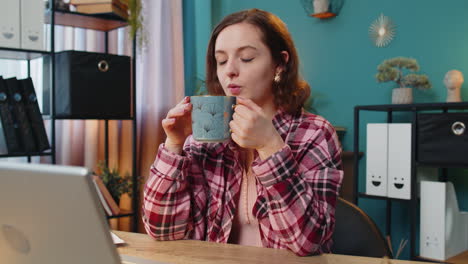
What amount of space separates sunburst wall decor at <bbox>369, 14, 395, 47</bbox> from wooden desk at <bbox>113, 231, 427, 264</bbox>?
217 cm

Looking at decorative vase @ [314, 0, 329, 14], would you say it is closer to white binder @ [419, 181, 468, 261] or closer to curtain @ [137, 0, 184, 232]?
curtain @ [137, 0, 184, 232]

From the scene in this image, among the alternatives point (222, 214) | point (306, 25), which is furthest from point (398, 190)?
point (222, 214)

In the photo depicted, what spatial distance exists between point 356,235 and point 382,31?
1955 millimetres

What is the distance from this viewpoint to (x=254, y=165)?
0.94m

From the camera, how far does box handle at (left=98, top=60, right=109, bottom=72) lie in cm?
254

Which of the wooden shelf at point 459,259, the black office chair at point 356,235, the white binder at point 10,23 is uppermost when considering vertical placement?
the white binder at point 10,23

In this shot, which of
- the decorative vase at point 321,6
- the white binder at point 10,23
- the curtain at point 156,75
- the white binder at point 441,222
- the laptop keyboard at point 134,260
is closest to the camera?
the laptop keyboard at point 134,260

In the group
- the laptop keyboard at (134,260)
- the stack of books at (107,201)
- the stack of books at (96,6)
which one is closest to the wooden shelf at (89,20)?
the stack of books at (96,6)

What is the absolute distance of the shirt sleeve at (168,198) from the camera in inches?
41.4

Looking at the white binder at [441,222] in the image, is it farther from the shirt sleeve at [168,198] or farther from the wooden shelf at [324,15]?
the shirt sleeve at [168,198]

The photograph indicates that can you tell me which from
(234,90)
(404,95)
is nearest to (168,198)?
(234,90)

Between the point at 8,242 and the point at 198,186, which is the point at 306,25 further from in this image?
the point at 8,242

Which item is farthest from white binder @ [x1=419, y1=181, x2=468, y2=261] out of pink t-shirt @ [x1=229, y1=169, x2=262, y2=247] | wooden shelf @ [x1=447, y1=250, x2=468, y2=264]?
pink t-shirt @ [x1=229, y1=169, x2=262, y2=247]

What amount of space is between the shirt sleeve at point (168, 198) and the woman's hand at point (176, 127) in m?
0.02
